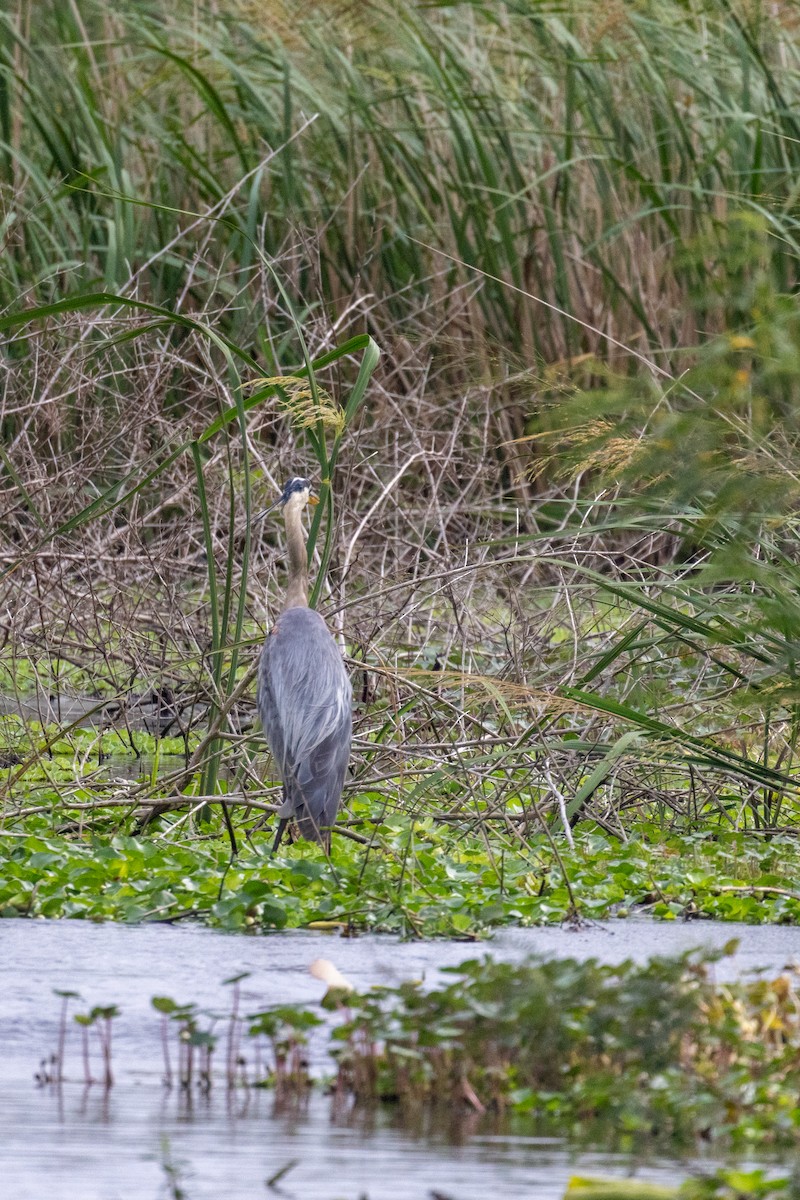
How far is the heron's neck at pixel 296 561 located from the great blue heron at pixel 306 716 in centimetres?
20

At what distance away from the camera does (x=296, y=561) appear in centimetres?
704

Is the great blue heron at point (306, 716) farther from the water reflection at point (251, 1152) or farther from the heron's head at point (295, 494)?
the water reflection at point (251, 1152)

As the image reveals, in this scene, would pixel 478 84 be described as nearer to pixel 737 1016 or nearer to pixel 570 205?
pixel 570 205

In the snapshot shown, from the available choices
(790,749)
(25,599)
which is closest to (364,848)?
(790,749)

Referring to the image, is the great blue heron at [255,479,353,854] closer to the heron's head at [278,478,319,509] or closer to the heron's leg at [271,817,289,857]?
the heron's leg at [271,817,289,857]

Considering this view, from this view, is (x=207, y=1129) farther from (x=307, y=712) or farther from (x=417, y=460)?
(x=417, y=460)

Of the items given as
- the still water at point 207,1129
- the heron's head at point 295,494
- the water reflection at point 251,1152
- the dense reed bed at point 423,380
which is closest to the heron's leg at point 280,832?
the dense reed bed at point 423,380

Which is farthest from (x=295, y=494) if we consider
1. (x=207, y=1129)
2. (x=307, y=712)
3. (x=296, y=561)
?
(x=207, y=1129)

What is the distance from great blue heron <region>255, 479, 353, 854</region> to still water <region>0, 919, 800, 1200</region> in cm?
126

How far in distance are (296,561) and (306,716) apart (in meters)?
0.99

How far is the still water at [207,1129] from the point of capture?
314 centimetres

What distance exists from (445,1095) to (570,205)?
24.9 feet

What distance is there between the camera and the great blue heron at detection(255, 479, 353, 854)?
6020 millimetres

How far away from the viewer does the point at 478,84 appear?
10727 millimetres
